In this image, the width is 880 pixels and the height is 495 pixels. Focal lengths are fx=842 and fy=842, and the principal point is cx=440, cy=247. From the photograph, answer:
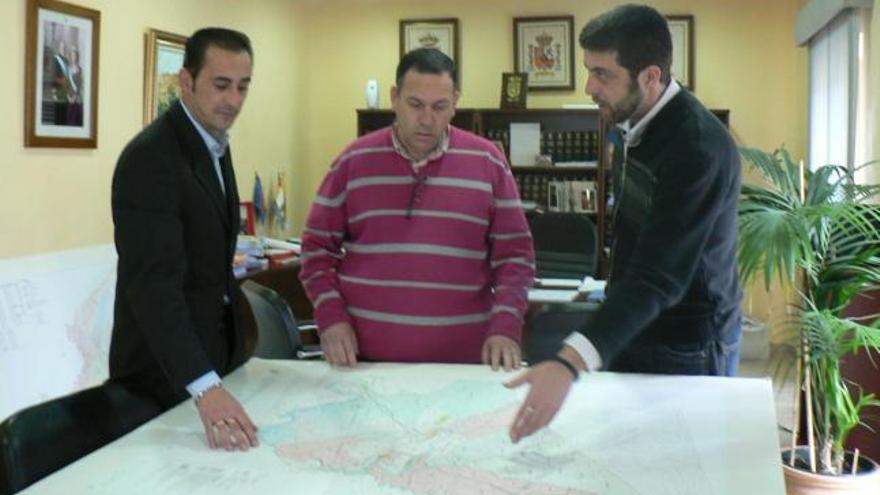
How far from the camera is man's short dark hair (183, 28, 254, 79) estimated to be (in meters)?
1.86

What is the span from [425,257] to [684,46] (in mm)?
4538

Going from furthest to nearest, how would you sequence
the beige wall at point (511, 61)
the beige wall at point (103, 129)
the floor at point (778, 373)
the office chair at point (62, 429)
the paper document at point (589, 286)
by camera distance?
1. the beige wall at point (511, 61)
2. the floor at point (778, 373)
3. the paper document at point (589, 286)
4. the beige wall at point (103, 129)
5. the office chair at point (62, 429)

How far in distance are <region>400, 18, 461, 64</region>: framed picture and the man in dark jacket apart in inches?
179

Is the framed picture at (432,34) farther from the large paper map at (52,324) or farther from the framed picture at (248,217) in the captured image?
the large paper map at (52,324)

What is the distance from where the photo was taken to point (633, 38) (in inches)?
64.6

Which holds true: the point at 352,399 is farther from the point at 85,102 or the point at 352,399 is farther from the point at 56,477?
the point at 85,102

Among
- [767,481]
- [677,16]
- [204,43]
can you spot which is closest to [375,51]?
[677,16]

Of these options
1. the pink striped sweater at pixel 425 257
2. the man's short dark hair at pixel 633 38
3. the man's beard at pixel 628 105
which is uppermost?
the man's short dark hair at pixel 633 38

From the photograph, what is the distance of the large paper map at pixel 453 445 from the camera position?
1.30m

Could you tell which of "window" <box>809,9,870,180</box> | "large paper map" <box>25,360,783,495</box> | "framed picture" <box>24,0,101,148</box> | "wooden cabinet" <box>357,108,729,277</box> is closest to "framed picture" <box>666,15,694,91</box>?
"wooden cabinet" <box>357,108,729,277</box>

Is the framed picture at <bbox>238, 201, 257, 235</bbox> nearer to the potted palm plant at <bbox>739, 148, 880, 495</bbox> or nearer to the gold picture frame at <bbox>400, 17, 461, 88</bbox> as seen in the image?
the gold picture frame at <bbox>400, 17, 461, 88</bbox>

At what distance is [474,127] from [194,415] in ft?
15.1

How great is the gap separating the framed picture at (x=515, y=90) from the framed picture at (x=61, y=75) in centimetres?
301

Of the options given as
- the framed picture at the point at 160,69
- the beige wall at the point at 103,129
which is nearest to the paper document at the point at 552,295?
the beige wall at the point at 103,129
